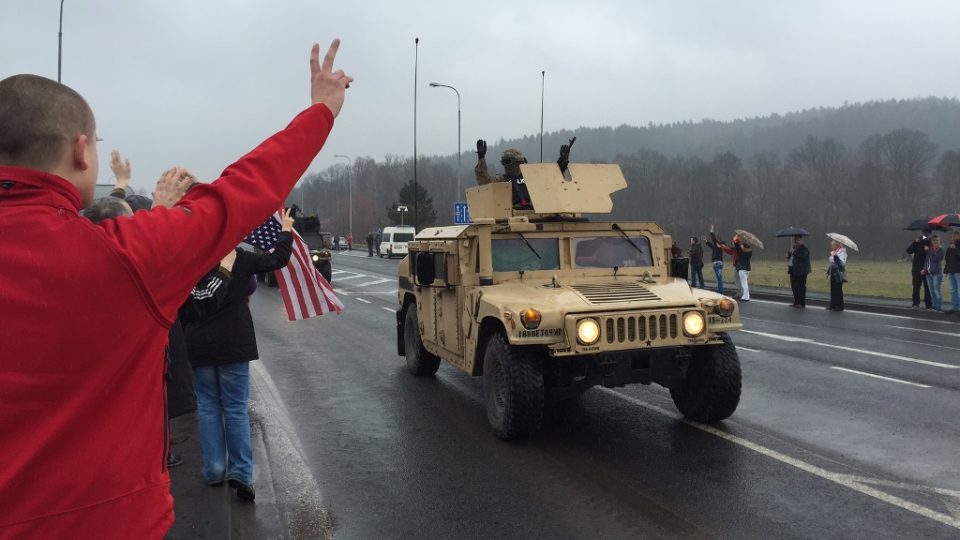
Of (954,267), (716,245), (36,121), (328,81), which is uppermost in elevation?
(328,81)

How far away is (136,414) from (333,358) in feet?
32.8

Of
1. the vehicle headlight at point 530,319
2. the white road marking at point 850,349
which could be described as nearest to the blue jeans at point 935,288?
the white road marking at point 850,349

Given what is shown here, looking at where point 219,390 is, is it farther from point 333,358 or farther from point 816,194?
point 816,194

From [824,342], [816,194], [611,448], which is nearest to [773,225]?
[816,194]

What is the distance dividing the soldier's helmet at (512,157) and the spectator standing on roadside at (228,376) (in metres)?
4.35

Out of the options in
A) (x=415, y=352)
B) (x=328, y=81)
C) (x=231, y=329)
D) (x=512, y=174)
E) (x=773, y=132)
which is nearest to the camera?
(x=328, y=81)

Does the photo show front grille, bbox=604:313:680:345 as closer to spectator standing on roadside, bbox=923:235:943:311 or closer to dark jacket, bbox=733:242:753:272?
spectator standing on roadside, bbox=923:235:943:311

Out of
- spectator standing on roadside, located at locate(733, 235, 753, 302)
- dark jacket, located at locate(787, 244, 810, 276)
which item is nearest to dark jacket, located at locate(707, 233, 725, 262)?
spectator standing on roadside, located at locate(733, 235, 753, 302)

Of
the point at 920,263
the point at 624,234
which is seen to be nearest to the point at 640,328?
the point at 624,234

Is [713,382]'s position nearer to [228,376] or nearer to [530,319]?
[530,319]

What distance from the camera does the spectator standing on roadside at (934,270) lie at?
16953 millimetres

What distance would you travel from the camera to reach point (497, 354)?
660 centimetres

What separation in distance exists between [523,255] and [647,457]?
2.47 meters

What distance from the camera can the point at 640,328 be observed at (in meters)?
6.24
